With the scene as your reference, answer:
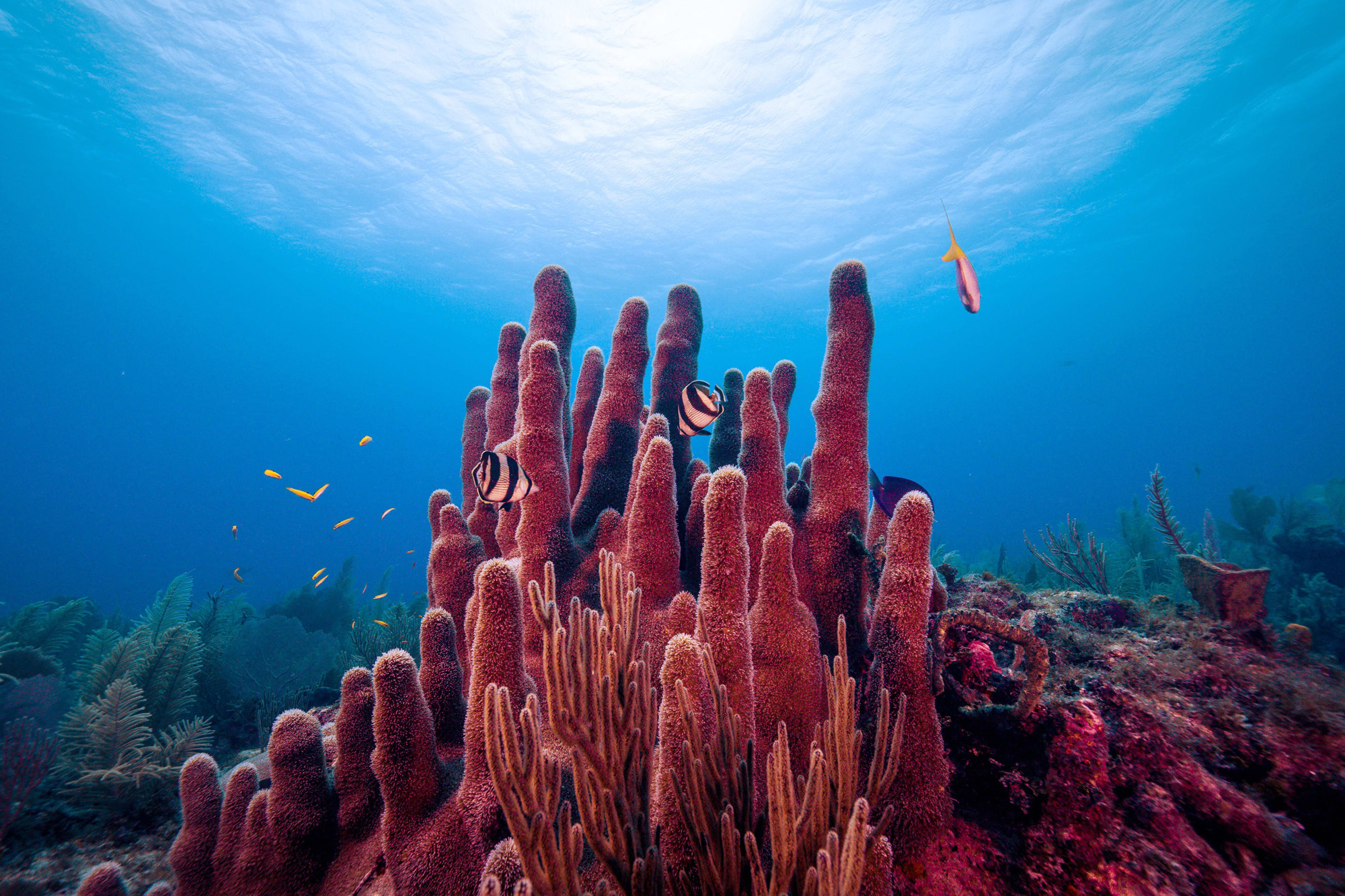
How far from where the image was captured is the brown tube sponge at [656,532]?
275 centimetres

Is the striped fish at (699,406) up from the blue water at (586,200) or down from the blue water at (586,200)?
down

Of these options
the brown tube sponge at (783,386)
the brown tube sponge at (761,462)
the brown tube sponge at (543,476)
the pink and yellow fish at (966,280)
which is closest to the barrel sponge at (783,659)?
the brown tube sponge at (761,462)

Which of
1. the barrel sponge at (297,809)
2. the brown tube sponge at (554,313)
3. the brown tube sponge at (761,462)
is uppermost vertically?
the brown tube sponge at (554,313)

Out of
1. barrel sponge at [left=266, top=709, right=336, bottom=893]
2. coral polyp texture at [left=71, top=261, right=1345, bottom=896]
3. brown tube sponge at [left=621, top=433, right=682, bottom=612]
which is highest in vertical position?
brown tube sponge at [left=621, top=433, right=682, bottom=612]

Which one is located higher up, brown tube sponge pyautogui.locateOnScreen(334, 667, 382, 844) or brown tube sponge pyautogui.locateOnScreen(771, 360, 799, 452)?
brown tube sponge pyautogui.locateOnScreen(771, 360, 799, 452)

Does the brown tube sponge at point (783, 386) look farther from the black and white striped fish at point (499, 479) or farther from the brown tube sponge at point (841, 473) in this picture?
the black and white striped fish at point (499, 479)

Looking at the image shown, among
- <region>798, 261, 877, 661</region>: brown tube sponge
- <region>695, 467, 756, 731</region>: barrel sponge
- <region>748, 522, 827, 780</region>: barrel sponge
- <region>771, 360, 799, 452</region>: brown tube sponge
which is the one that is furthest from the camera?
<region>771, 360, 799, 452</region>: brown tube sponge

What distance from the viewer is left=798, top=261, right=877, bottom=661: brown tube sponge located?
293 centimetres

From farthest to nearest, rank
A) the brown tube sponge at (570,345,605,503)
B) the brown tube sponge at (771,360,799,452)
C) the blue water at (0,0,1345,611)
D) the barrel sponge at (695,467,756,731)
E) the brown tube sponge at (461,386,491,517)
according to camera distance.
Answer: the blue water at (0,0,1345,611) → the brown tube sponge at (461,386,491,517) → the brown tube sponge at (570,345,605,503) → the brown tube sponge at (771,360,799,452) → the barrel sponge at (695,467,756,731)

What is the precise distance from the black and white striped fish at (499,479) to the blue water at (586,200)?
21549mm

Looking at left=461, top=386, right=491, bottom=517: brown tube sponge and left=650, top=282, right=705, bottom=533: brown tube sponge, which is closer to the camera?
left=650, top=282, right=705, bottom=533: brown tube sponge

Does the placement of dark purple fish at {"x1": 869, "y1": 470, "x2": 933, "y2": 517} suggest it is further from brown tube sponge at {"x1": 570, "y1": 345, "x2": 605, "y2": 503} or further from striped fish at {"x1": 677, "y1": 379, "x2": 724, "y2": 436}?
brown tube sponge at {"x1": 570, "y1": 345, "x2": 605, "y2": 503}

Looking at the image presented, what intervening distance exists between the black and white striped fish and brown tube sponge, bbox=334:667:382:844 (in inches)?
39.7

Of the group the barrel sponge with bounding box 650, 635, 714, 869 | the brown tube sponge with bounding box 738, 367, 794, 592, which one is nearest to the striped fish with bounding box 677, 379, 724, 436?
the brown tube sponge with bounding box 738, 367, 794, 592
